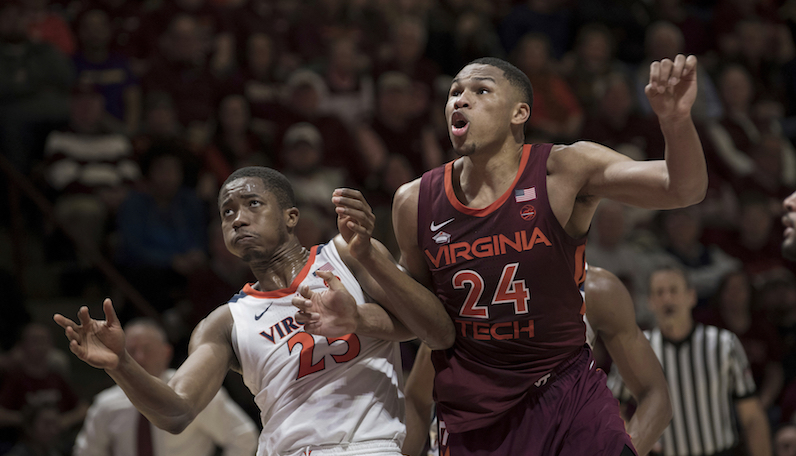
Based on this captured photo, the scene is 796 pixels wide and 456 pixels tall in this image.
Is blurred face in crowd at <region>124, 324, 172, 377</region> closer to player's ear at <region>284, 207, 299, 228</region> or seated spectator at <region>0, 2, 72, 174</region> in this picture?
player's ear at <region>284, 207, 299, 228</region>

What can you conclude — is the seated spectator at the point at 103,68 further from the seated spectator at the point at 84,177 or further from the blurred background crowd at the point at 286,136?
the seated spectator at the point at 84,177

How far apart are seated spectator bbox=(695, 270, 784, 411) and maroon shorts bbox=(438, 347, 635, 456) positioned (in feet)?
14.8

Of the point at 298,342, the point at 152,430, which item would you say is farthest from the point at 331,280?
the point at 152,430

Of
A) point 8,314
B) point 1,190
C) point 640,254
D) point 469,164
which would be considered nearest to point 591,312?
point 469,164

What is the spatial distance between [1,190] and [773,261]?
7.55 m

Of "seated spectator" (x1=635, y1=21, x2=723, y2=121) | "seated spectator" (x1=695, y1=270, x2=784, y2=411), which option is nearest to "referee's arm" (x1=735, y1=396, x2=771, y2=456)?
"seated spectator" (x1=695, y1=270, x2=784, y2=411)

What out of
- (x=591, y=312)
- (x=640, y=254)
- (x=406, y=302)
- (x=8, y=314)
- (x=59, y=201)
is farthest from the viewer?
(x=640, y=254)

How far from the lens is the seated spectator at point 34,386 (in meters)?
6.50

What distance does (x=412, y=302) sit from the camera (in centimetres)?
328

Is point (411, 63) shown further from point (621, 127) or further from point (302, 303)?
point (302, 303)

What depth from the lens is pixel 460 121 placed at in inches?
134

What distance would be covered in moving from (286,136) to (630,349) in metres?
4.96

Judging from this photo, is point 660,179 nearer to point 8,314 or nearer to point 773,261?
point 8,314

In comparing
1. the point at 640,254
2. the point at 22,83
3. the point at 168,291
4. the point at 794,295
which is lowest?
the point at 794,295
